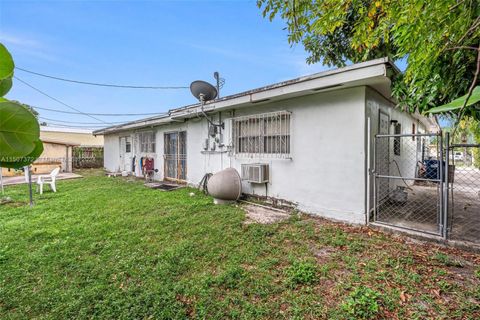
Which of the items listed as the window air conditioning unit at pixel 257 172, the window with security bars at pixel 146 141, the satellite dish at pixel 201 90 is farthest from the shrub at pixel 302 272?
the window with security bars at pixel 146 141

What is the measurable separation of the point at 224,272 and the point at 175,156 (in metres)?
6.86

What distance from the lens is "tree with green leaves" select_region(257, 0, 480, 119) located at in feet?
5.68

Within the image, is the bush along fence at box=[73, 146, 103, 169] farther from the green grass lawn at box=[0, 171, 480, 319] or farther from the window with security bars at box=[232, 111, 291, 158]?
the window with security bars at box=[232, 111, 291, 158]

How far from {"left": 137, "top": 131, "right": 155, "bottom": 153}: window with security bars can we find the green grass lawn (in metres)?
5.95

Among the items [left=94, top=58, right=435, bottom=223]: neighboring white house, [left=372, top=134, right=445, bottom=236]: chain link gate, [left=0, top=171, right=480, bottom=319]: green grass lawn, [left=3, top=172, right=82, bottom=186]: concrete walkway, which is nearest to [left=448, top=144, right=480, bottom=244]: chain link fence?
[left=372, top=134, right=445, bottom=236]: chain link gate

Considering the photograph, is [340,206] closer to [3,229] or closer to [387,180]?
[387,180]

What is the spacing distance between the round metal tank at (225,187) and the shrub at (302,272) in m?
2.99

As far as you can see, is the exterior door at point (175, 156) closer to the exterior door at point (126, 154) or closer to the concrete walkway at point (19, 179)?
the exterior door at point (126, 154)

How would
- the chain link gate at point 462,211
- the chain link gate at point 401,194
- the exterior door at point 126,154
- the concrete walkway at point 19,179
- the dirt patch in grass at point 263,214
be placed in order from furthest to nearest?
the exterior door at point 126,154, the concrete walkway at point 19,179, the dirt patch in grass at point 263,214, the chain link gate at point 401,194, the chain link gate at point 462,211

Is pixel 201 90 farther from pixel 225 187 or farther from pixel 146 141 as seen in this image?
pixel 146 141

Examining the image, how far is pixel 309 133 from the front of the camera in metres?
5.02

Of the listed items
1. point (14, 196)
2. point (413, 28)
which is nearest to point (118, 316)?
point (413, 28)

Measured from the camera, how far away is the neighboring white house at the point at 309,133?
4297 mm

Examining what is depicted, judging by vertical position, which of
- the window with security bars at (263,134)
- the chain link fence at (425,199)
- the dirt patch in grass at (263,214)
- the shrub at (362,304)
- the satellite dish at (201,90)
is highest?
the satellite dish at (201,90)
